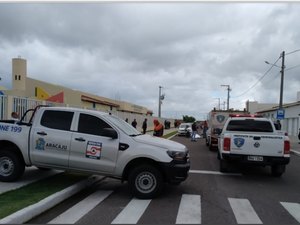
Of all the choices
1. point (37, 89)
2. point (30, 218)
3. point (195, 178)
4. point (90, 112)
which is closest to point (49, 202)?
point (30, 218)

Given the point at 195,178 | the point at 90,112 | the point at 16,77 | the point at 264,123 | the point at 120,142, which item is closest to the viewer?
the point at 120,142

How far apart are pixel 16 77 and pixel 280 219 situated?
118 feet

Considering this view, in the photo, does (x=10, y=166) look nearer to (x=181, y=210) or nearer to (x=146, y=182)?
(x=146, y=182)

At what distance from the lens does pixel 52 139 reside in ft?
27.8

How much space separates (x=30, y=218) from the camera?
20.2 feet

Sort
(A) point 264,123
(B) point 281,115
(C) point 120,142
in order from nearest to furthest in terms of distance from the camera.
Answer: (C) point 120,142
(A) point 264,123
(B) point 281,115

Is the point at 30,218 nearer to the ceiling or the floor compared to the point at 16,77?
nearer to the floor

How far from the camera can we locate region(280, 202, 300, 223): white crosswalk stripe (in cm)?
676

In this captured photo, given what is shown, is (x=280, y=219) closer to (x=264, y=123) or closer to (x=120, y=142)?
(x=120, y=142)

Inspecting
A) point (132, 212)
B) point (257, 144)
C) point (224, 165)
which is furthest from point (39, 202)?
point (257, 144)

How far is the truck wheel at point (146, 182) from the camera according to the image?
25.9 feet

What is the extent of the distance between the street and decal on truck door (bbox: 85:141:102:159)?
0.90 meters

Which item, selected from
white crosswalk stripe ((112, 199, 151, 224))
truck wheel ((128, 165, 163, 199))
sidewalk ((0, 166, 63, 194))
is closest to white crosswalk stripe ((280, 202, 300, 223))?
truck wheel ((128, 165, 163, 199))

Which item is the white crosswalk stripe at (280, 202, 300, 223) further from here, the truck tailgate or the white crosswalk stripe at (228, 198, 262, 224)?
the truck tailgate
